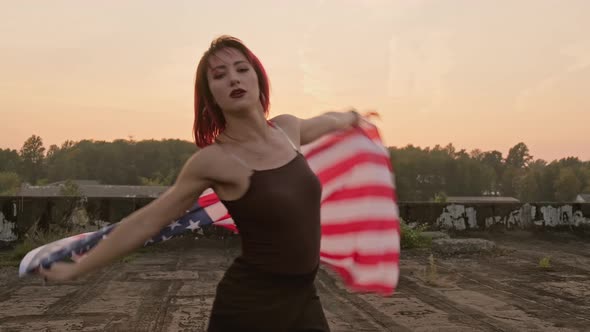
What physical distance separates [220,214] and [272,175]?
0.70 m

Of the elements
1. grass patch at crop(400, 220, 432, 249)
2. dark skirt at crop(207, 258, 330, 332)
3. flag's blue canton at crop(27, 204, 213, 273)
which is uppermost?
flag's blue canton at crop(27, 204, 213, 273)

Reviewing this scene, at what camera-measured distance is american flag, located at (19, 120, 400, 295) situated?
8.87 ft

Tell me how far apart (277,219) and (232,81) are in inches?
19.2

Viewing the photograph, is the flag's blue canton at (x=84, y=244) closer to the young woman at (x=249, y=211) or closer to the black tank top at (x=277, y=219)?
the young woman at (x=249, y=211)

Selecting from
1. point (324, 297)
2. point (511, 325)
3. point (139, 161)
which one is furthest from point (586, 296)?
point (139, 161)

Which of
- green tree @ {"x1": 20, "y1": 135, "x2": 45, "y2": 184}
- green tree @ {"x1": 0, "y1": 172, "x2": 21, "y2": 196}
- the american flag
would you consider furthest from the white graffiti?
green tree @ {"x1": 20, "y1": 135, "x2": 45, "y2": 184}

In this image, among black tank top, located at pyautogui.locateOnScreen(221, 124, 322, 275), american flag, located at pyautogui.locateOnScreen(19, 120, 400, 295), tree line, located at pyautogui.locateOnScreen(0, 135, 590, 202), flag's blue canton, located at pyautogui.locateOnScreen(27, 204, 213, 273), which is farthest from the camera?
tree line, located at pyautogui.locateOnScreen(0, 135, 590, 202)

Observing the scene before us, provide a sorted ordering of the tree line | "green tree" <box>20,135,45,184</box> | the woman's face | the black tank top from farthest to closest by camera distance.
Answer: "green tree" <box>20,135,45,184</box> < the tree line < the woman's face < the black tank top

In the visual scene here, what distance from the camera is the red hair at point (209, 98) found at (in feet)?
7.03

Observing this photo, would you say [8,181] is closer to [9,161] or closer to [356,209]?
[9,161]

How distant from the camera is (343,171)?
111 inches

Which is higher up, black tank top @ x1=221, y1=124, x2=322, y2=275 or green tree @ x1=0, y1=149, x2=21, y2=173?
green tree @ x1=0, y1=149, x2=21, y2=173

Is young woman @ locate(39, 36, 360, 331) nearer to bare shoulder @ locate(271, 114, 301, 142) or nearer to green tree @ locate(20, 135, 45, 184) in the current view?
bare shoulder @ locate(271, 114, 301, 142)

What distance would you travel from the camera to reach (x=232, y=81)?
2062 millimetres
